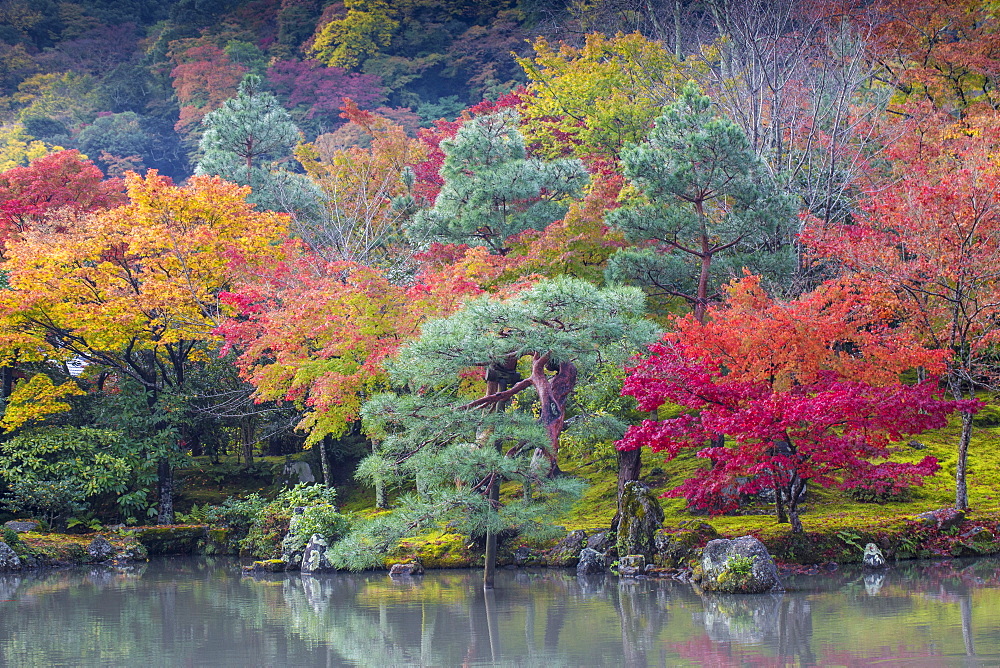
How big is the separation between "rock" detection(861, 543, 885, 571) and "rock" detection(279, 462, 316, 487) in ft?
37.4

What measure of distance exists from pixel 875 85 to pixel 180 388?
676 inches

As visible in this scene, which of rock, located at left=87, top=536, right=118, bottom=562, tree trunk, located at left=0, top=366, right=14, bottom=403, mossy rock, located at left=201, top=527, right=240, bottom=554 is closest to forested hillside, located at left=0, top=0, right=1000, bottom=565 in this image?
tree trunk, located at left=0, top=366, right=14, bottom=403

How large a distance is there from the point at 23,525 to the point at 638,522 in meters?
11.0

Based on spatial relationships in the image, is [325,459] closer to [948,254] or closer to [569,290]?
[569,290]

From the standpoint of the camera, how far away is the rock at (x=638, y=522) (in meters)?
12.2

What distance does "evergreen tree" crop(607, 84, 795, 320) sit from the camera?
1373 cm

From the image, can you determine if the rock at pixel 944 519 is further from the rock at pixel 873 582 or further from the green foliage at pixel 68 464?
the green foliage at pixel 68 464

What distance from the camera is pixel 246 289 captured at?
1652 cm

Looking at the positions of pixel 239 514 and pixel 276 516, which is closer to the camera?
pixel 276 516

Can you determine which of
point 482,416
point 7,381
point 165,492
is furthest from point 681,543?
point 7,381

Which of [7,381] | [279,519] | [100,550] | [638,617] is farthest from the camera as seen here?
[7,381]

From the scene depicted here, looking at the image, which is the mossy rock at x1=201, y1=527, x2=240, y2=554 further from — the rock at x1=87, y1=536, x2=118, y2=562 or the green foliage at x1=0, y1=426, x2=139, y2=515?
the green foliage at x1=0, y1=426, x2=139, y2=515

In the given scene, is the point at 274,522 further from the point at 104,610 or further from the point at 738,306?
the point at 738,306

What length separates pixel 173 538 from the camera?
16.9 m
